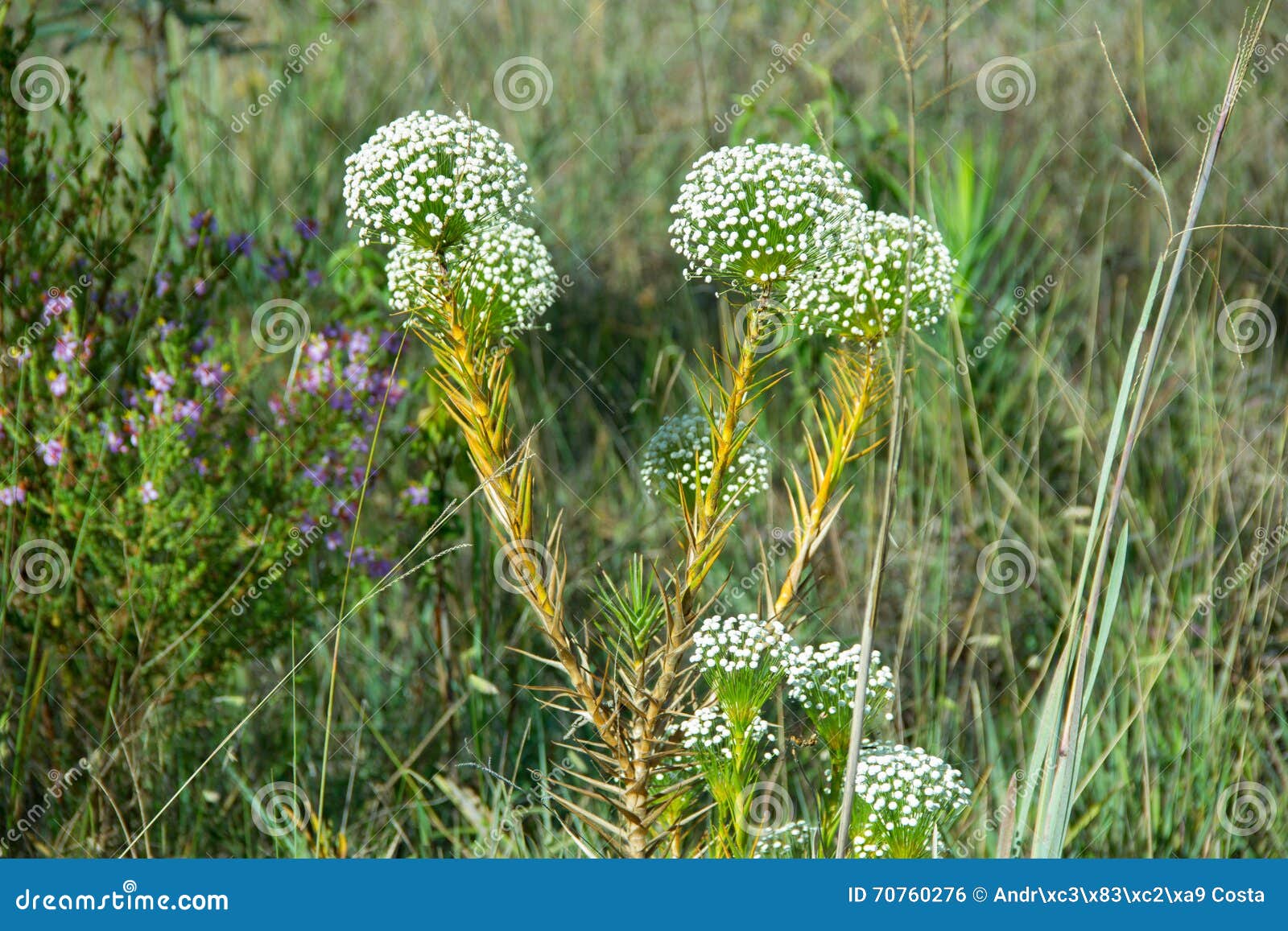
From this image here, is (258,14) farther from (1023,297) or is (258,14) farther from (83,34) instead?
(1023,297)

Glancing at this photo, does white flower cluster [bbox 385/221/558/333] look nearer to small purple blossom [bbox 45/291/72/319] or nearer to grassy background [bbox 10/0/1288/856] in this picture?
grassy background [bbox 10/0/1288/856]

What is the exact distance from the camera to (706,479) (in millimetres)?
1706

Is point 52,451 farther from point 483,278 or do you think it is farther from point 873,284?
point 873,284

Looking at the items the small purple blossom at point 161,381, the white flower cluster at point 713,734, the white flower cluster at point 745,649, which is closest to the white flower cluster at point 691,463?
the white flower cluster at point 745,649

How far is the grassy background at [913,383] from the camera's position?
277cm

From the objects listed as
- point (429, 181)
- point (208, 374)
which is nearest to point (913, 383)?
point (208, 374)

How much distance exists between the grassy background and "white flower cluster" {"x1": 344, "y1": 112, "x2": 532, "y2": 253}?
0.57 m

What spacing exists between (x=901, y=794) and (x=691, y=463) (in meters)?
0.56

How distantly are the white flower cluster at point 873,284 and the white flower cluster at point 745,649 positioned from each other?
43 centimetres

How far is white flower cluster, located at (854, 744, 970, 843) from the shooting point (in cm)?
162

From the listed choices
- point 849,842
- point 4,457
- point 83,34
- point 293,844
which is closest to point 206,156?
point 83,34

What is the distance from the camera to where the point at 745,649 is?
1.59 meters

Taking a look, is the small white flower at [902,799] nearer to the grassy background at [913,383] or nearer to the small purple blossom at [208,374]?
the grassy background at [913,383]

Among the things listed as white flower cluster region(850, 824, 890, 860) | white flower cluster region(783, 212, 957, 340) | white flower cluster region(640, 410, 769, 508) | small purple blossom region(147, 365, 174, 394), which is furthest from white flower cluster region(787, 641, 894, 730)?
small purple blossom region(147, 365, 174, 394)
